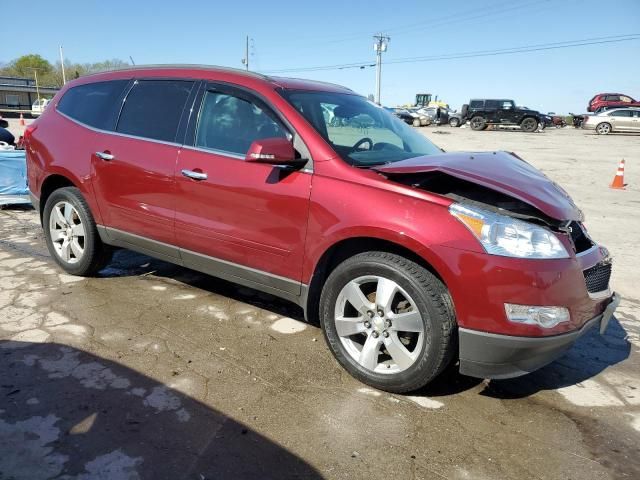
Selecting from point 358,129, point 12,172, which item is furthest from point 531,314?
point 12,172

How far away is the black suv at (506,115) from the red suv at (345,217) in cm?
3162

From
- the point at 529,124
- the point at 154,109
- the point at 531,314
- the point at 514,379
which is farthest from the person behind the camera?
the point at 529,124

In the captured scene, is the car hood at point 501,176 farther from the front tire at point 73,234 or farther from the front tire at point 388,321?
the front tire at point 73,234

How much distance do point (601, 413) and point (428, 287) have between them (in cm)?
129

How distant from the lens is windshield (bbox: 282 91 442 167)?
3.35 meters

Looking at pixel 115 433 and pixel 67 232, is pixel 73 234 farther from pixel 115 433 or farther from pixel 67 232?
pixel 115 433

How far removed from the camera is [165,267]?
5164 mm

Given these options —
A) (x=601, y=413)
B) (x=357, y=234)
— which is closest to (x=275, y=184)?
(x=357, y=234)

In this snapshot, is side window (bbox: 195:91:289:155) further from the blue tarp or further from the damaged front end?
the blue tarp

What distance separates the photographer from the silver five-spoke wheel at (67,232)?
459 centimetres

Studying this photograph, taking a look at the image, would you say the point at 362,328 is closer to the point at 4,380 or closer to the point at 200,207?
the point at 200,207

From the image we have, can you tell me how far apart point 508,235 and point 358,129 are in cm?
153

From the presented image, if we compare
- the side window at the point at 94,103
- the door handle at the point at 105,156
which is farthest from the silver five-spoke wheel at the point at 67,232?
the side window at the point at 94,103

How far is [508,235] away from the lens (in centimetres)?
261
